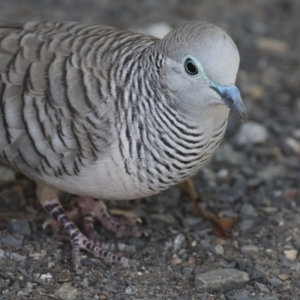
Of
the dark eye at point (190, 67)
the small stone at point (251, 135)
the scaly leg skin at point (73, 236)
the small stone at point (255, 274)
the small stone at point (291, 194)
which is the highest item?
the dark eye at point (190, 67)

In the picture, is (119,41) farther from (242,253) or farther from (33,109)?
(242,253)

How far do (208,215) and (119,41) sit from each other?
1.30 metres

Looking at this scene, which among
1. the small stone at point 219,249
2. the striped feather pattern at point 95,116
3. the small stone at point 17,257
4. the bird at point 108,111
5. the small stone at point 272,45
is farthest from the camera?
the small stone at point 272,45

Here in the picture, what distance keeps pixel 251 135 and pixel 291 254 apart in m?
1.37

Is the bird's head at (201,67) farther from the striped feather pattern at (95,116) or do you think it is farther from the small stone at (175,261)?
the small stone at (175,261)

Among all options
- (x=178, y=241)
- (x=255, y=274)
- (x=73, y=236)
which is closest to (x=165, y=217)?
(x=178, y=241)

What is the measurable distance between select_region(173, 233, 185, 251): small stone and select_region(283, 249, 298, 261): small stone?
0.62 meters

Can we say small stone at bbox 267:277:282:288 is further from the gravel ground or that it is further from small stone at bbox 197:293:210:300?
small stone at bbox 197:293:210:300

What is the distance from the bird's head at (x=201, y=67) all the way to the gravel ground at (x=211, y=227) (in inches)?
41.6

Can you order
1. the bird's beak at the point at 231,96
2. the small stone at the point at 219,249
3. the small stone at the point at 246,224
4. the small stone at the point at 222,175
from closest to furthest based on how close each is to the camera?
the bird's beak at the point at 231,96, the small stone at the point at 219,249, the small stone at the point at 246,224, the small stone at the point at 222,175

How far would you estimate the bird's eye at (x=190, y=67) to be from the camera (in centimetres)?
346

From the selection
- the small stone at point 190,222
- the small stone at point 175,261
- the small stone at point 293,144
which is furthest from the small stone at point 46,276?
the small stone at point 293,144

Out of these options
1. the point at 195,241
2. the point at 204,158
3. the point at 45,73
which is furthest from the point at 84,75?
the point at 195,241

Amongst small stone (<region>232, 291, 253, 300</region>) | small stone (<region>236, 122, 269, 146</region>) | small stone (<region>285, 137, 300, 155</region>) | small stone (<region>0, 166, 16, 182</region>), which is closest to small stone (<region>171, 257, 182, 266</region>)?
small stone (<region>232, 291, 253, 300</region>)
